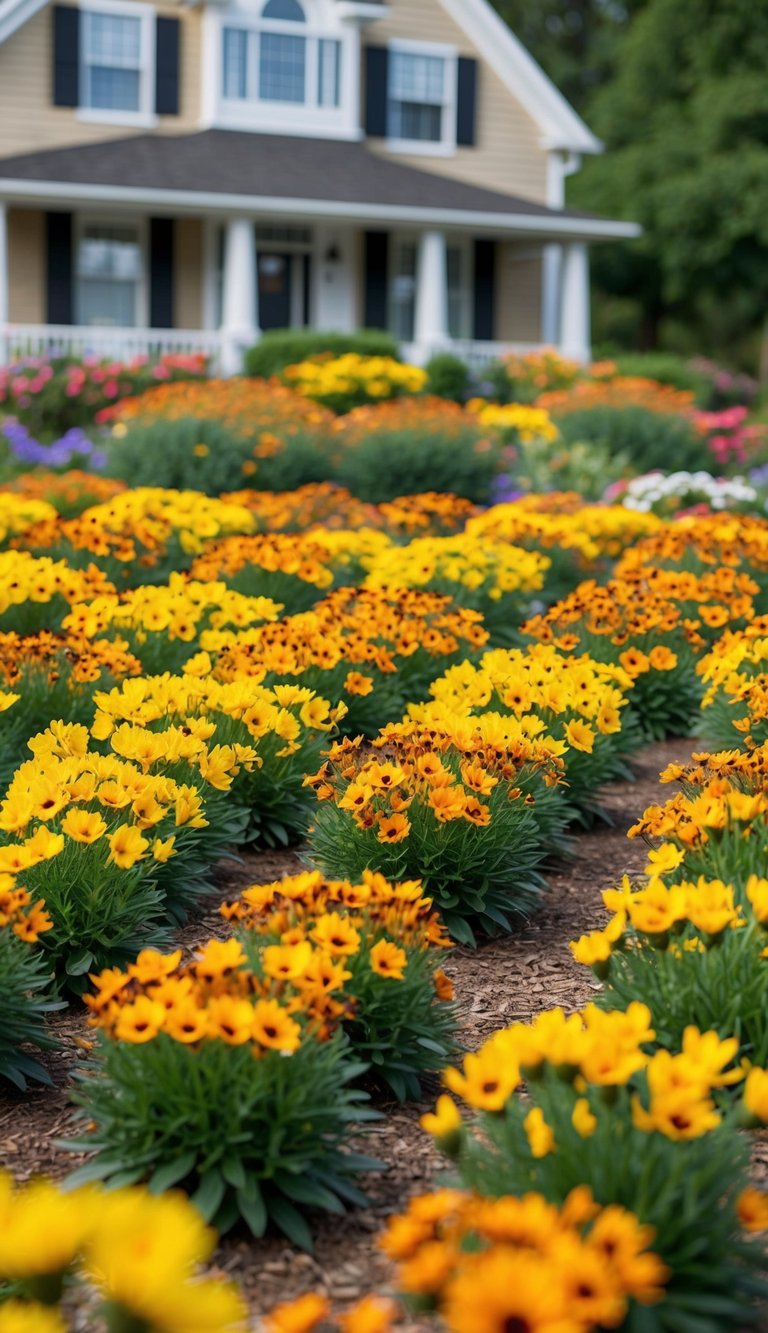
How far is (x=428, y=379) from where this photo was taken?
18344 mm

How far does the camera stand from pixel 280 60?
830 inches

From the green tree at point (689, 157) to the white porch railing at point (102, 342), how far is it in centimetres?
1234

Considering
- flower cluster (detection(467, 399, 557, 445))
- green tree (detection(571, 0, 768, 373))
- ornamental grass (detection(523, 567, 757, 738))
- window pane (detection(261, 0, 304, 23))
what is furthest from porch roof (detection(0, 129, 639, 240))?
ornamental grass (detection(523, 567, 757, 738))

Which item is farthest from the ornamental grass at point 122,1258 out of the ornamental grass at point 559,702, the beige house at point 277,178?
the beige house at point 277,178

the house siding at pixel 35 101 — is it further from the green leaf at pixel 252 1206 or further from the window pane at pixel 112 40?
the green leaf at pixel 252 1206

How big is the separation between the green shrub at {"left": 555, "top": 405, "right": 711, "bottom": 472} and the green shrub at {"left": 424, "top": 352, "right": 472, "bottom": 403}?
213 inches

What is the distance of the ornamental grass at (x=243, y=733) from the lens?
430 cm

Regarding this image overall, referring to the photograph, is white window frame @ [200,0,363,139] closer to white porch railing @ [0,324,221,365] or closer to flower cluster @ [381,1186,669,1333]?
white porch railing @ [0,324,221,365]

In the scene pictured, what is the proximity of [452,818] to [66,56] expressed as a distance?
1873 cm

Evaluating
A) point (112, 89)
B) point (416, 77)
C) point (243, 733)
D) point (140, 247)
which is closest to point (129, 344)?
point (140, 247)

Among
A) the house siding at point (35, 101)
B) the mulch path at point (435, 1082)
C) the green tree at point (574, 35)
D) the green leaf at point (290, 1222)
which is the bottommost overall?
Result: the mulch path at point (435, 1082)

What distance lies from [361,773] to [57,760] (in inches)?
35.7

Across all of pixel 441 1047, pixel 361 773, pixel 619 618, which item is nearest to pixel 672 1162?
pixel 441 1047

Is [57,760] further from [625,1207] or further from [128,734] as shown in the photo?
[625,1207]
